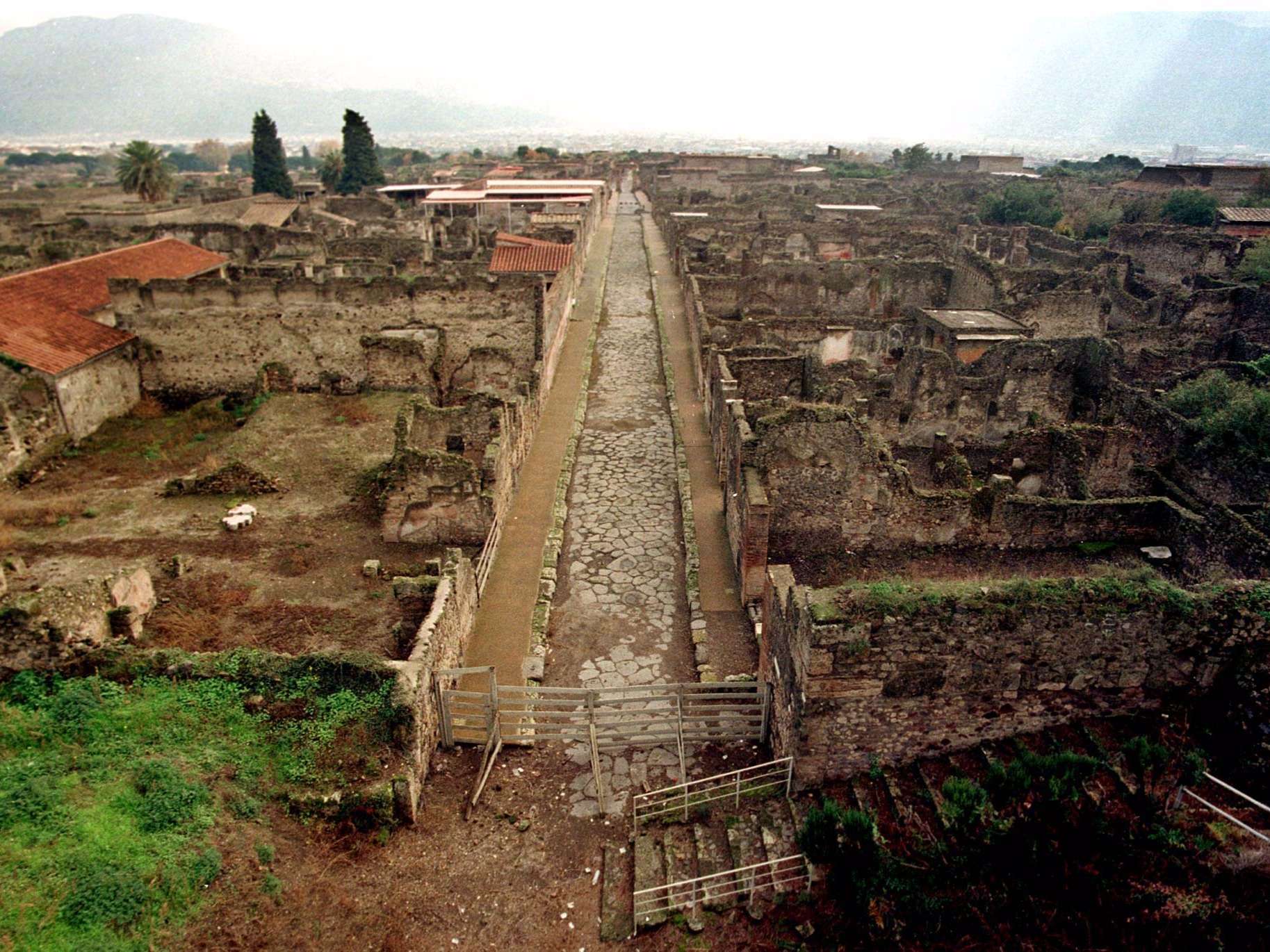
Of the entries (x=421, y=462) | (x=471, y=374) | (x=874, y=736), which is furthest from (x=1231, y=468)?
(x=471, y=374)

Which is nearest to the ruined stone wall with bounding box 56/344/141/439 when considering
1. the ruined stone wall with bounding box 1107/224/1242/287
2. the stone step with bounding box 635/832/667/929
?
the stone step with bounding box 635/832/667/929

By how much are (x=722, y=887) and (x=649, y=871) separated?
2.54 ft

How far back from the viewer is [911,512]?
524 inches

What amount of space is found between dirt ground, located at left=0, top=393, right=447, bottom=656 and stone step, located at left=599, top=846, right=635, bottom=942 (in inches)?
176

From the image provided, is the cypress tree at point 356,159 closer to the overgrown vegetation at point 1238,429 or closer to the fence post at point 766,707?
the overgrown vegetation at point 1238,429

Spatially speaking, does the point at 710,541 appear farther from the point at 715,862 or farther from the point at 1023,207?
the point at 1023,207

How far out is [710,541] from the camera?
1498 cm

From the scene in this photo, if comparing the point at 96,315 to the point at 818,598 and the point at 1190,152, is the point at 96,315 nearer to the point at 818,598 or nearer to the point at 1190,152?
the point at 818,598

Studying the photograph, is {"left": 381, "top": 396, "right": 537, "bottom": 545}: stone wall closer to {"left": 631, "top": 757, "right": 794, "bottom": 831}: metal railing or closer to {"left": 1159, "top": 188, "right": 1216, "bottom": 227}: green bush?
{"left": 631, "top": 757, "right": 794, "bottom": 831}: metal railing

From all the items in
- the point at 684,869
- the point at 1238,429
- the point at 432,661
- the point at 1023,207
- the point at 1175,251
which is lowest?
the point at 684,869

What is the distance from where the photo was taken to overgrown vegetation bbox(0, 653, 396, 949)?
21.7 feet

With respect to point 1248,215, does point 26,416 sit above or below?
below

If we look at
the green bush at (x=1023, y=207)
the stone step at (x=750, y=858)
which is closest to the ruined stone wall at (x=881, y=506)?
the stone step at (x=750, y=858)

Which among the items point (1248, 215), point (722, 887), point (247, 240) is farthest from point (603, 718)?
point (1248, 215)
